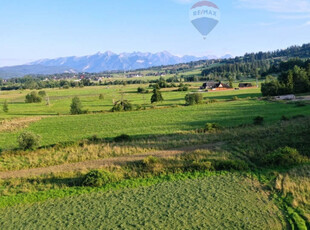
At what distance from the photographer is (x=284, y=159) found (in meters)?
23.0

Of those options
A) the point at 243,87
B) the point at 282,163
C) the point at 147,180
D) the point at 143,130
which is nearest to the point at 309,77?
the point at 243,87

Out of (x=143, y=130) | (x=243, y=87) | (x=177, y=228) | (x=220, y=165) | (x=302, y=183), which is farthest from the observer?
(x=243, y=87)

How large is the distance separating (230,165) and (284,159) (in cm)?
494

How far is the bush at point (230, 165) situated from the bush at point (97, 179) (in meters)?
9.15

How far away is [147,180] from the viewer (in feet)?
69.6

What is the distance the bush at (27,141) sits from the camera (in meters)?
30.9

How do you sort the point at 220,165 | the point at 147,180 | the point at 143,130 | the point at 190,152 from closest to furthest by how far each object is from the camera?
the point at 147,180 → the point at 220,165 → the point at 190,152 → the point at 143,130

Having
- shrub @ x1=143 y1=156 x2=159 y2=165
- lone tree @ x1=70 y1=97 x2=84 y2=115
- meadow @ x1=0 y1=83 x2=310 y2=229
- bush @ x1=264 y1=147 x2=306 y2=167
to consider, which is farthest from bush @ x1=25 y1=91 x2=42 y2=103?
bush @ x1=264 y1=147 x2=306 y2=167

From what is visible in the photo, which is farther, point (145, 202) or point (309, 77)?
point (309, 77)

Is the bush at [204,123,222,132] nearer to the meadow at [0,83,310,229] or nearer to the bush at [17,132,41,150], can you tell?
the meadow at [0,83,310,229]

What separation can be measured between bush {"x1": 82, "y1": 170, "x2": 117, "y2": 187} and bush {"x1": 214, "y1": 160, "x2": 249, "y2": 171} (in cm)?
915

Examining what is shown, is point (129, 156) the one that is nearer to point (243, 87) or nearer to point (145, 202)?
point (145, 202)

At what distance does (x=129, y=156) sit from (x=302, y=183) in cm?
1564

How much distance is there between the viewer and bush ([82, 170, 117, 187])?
66.8ft
